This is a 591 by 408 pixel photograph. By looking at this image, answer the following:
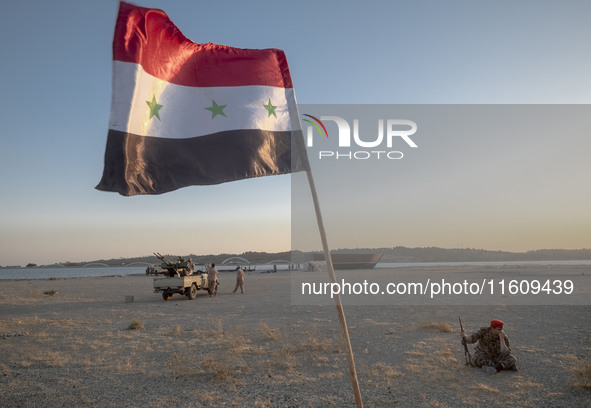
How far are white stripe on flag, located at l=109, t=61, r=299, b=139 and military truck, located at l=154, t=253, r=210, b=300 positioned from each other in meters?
17.4

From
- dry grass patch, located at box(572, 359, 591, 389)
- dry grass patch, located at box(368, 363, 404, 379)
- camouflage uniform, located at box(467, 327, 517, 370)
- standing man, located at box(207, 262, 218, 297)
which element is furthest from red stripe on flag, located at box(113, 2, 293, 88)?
standing man, located at box(207, 262, 218, 297)

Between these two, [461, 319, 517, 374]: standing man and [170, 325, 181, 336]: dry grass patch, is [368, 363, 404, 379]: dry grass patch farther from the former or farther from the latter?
[170, 325, 181, 336]: dry grass patch

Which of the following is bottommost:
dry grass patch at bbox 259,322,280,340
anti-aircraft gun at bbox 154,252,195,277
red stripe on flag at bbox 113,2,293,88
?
dry grass patch at bbox 259,322,280,340

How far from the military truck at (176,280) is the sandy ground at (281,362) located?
6.11 m

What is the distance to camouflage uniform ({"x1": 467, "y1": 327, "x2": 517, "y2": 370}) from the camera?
787 cm

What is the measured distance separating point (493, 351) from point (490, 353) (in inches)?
2.7

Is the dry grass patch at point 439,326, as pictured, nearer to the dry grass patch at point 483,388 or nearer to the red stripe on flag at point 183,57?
the dry grass patch at point 483,388

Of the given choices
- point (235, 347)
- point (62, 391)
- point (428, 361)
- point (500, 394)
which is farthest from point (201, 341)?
point (500, 394)

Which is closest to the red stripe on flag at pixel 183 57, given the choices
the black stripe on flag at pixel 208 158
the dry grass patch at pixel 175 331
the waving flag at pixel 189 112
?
the waving flag at pixel 189 112

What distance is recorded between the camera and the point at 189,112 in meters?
5.37

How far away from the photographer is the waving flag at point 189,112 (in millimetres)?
4801

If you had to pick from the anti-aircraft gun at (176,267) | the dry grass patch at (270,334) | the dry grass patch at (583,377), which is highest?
the anti-aircraft gun at (176,267)

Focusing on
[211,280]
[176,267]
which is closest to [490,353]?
[176,267]

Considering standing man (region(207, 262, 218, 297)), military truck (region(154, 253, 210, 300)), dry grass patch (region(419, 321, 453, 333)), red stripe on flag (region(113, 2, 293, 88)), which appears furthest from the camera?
standing man (region(207, 262, 218, 297))
